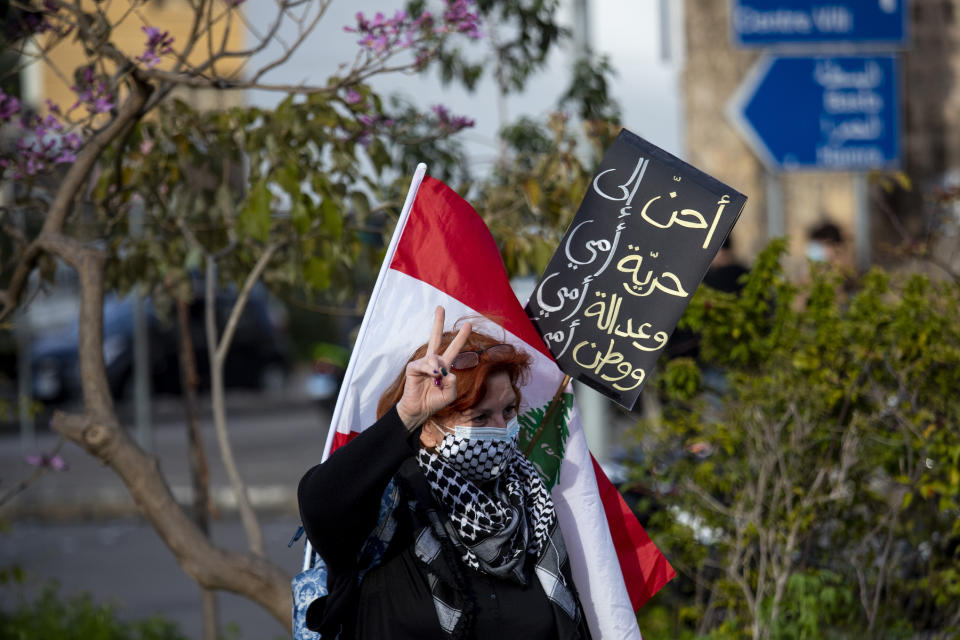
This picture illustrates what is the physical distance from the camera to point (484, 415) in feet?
7.32

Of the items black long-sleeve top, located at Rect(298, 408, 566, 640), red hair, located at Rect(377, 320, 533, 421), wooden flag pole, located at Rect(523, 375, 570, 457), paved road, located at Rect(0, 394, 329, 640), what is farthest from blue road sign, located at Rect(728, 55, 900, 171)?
black long-sleeve top, located at Rect(298, 408, 566, 640)

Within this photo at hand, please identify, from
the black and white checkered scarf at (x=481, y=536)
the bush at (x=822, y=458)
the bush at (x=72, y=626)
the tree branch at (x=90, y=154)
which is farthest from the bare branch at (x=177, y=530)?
the bush at (x=72, y=626)

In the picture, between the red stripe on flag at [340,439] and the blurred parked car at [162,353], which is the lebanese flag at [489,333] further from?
the blurred parked car at [162,353]

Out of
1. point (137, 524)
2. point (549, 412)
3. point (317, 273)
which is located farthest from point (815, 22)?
point (137, 524)

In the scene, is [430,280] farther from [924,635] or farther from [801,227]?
[801,227]

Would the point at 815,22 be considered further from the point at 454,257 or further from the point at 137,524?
the point at 137,524

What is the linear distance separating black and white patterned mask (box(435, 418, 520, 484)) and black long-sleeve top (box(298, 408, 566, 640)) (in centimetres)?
8

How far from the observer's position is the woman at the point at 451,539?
2.17 m

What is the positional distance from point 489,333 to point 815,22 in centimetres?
466

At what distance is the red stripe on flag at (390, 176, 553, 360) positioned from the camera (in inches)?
103

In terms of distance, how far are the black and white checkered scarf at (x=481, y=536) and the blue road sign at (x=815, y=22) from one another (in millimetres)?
4864

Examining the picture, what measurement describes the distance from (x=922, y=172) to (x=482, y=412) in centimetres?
1097

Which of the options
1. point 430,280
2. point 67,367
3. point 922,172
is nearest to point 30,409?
point 430,280

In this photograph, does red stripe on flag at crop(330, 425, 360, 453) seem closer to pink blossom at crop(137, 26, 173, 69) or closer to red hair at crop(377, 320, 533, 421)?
red hair at crop(377, 320, 533, 421)
